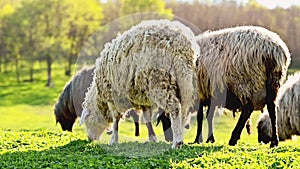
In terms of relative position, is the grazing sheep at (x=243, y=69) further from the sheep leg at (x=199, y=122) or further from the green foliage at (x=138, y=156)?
the green foliage at (x=138, y=156)

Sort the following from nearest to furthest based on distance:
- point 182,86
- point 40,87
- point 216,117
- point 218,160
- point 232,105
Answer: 1. point 218,160
2. point 182,86
3. point 232,105
4. point 216,117
5. point 40,87

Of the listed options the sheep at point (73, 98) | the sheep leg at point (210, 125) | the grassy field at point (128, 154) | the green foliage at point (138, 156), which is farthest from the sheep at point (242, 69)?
the sheep at point (73, 98)

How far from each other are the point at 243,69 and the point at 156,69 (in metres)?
2.02

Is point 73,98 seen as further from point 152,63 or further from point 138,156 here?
point 138,156

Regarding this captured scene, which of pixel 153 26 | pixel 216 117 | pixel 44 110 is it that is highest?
pixel 153 26

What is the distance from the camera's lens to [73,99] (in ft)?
57.4

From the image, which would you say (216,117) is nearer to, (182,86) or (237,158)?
(182,86)

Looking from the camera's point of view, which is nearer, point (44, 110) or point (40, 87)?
point (44, 110)

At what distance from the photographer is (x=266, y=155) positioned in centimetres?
808

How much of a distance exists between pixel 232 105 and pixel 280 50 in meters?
1.65

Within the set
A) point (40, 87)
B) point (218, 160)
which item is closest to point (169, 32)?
point (218, 160)

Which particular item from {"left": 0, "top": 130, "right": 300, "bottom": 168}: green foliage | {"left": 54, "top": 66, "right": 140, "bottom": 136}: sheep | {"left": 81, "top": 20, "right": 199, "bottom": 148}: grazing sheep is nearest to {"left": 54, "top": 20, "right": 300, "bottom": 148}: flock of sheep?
{"left": 81, "top": 20, "right": 199, "bottom": 148}: grazing sheep

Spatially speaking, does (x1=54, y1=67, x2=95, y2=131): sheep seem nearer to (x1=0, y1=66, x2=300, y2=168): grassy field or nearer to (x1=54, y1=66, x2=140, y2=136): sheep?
(x1=54, y1=66, x2=140, y2=136): sheep

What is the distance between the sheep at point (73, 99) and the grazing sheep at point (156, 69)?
22.1 feet
